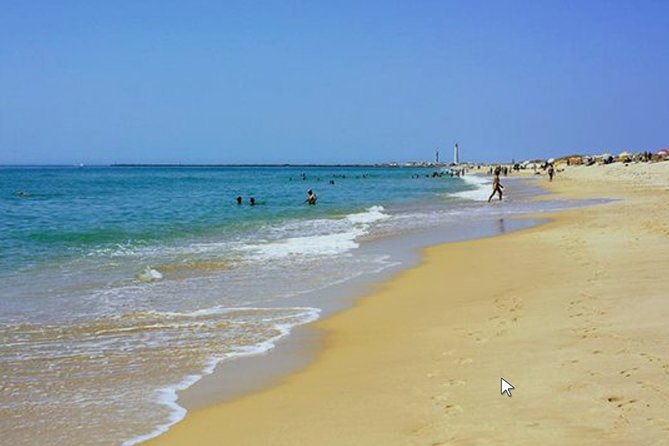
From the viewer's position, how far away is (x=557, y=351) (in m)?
7.18

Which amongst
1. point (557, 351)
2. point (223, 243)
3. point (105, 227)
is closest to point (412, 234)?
point (223, 243)

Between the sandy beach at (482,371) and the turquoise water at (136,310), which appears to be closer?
the sandy beach at (482,371)

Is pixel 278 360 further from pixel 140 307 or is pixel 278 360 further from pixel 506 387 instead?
pixel 140 307

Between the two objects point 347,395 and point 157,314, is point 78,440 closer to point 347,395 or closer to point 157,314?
point 347,395

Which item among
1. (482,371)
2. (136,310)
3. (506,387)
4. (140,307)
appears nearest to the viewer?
(506,387)

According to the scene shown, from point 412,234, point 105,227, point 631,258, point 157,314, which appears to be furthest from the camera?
point 105,227

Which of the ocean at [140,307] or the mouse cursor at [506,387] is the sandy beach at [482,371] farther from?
the ocean at [140,307]

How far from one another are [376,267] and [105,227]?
52.6ft

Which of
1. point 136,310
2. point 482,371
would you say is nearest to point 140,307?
point 136,310

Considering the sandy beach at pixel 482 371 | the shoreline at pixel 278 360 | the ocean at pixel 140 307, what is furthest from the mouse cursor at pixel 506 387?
the ocean at pixel 140 307

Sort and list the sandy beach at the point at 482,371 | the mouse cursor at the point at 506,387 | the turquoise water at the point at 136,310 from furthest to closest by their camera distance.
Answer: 1. the turquoise water at the point at 136,310
2. the mouse cursor at the point at 506,387
3. the sandy beach at the point at 482,371

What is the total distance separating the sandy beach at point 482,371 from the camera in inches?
207

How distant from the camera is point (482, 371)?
6.73 m

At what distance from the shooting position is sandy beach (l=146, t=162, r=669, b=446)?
17.2 ft
